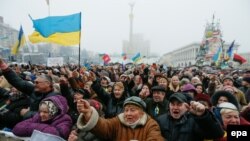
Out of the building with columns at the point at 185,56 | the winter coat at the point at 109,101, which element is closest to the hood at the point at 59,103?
the winter coat at the point at 109,101

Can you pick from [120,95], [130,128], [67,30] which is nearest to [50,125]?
[130,128]

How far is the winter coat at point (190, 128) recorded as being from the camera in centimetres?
243

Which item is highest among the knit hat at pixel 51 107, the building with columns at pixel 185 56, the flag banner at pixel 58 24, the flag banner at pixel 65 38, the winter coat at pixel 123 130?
the building with columns at pixel 185 56

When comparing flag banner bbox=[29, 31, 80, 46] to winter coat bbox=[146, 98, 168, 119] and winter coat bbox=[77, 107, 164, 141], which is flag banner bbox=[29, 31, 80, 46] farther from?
winter coat bbox=[77, 107, 164, 141]

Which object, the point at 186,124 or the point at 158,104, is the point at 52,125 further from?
the point at 158,104

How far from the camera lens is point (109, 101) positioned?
483cm

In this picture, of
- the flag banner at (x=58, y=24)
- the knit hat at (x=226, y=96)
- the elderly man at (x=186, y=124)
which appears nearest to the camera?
the elderly man at (x=186, y=124)

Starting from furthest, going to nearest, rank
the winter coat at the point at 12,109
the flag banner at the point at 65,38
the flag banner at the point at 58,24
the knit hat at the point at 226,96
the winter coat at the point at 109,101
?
1. the flag banner at the point at 58,24
2. the flag banner at the point at 65,38
3. the winter coat at the point at 109,101
4. the knit hat at the point at 226,96
5. the winter coat at the point at 12,109

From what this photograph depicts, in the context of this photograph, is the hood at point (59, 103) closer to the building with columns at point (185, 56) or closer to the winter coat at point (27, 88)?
the winter coat at point (27, 88)

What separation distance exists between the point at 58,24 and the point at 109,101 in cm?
418

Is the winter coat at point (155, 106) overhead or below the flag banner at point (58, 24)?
below

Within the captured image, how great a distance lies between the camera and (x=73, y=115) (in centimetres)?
385

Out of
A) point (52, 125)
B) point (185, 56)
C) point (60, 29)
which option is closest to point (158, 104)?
point (52, 125)

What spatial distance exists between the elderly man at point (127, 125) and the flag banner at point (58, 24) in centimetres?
505
